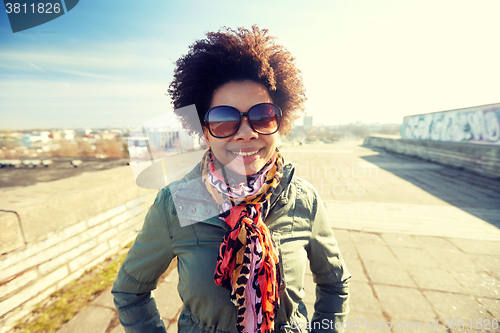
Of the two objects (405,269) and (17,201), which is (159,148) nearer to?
(17,201)

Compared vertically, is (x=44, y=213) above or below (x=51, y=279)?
above

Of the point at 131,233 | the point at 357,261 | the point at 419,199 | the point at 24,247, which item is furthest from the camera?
the point at 419,199

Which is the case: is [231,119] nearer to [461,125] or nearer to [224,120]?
[224,120]

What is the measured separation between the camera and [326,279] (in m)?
1.21

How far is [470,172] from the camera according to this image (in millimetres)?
8484

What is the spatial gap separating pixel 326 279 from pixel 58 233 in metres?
2.90

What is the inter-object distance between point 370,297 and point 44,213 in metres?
3.66

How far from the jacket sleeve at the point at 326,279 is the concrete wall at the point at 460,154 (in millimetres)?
10034

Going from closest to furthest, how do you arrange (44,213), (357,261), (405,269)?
(44,213) → (405,269) → (357,261)

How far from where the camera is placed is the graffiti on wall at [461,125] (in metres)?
9.41

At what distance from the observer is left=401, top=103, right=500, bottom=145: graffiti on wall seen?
941 cm

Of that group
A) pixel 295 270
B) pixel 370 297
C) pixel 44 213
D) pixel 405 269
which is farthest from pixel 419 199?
pixel 44 213

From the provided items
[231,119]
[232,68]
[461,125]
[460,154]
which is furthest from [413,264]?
[461,125]

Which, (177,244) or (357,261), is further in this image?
(357,261)
